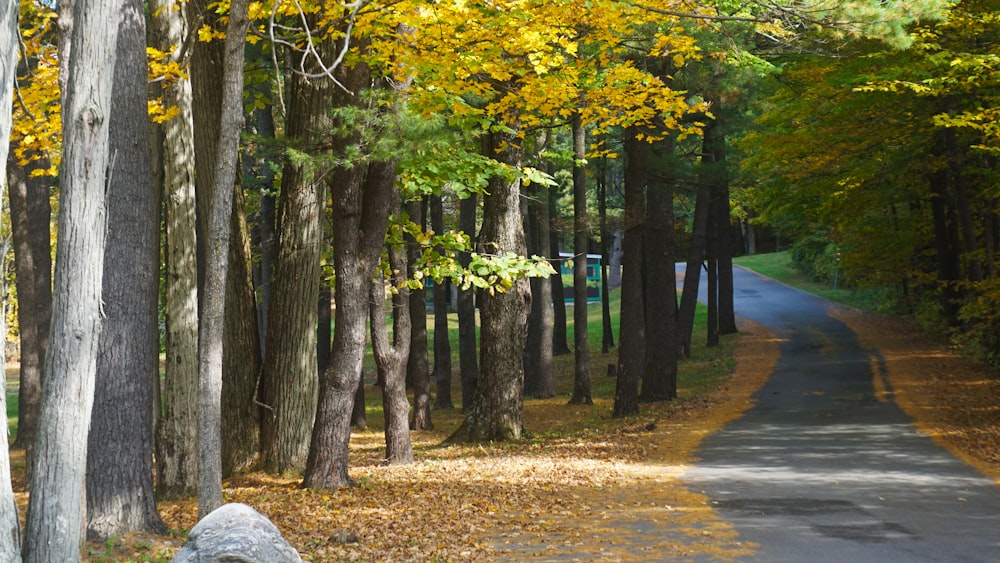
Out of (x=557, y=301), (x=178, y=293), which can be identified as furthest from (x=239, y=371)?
(x=557, y=301)

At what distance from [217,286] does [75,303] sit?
1.64m

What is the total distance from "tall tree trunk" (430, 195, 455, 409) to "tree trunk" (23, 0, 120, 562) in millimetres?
13462

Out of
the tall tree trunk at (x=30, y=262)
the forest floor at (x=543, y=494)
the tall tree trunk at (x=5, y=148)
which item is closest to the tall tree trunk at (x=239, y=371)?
the forest floor at (x=543, y=494)

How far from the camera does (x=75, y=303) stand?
589 cm

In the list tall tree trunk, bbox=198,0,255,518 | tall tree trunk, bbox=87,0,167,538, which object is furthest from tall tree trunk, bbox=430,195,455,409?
tall tree trunk, bbox=198,0,255,518

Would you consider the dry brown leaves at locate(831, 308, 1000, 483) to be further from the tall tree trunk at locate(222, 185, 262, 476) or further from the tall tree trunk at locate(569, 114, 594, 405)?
the tall tree trunk at locate(222, 185, 262, 476)

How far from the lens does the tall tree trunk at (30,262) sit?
15.9m

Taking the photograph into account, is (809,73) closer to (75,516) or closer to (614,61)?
(614,61)

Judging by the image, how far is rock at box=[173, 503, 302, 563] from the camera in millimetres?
5852

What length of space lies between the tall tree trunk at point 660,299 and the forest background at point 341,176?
7cm

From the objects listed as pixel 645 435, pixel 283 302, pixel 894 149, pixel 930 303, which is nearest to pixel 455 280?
pixel 283 302

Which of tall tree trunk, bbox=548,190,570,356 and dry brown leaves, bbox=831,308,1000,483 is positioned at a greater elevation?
tall tree trunk, bbox=548,190,570,356

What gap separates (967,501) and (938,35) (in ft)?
28.2

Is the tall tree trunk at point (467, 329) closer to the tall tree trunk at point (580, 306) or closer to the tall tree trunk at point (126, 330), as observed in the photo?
the tall tree trunk at point (580, 306)
